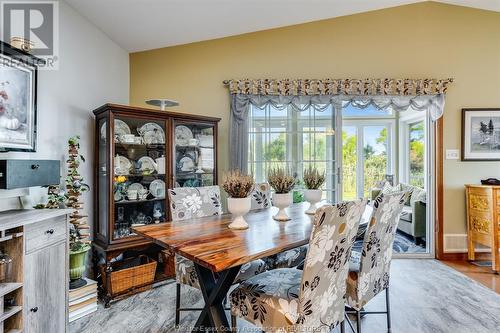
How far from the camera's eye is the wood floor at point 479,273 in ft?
9.30

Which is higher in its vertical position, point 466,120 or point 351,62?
point 351,62

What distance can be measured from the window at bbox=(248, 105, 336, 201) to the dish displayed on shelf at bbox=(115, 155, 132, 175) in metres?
1.47

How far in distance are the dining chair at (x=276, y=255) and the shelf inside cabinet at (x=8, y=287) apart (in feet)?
5.22

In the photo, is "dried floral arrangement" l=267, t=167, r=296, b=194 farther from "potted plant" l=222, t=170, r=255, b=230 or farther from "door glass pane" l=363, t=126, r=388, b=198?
"door glass pane" l=363, t=126, r=388, b=198

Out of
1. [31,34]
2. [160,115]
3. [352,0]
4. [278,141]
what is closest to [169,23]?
[160,115]

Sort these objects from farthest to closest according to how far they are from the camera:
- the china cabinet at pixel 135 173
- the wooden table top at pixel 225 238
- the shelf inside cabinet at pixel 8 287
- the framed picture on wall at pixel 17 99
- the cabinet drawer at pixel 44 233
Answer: the china cabinet at pixel 135 173 < the framed picture on wall at pixel 17 99 < the cabinet drawer at pixel 44 233 < the shelf inside cabinet at pixel 8 287 < the wooden table top at pixel 225 238

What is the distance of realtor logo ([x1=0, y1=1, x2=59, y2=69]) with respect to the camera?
1.95 m

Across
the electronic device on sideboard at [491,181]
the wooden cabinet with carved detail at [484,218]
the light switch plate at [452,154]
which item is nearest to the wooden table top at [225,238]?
the wooden cabinet with carved detail at [484,218]

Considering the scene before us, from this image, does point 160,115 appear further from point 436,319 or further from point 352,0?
point 436,319

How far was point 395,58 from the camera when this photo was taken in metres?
3.63

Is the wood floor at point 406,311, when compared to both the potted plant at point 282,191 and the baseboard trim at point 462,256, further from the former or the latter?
the potted plant at point 282,191

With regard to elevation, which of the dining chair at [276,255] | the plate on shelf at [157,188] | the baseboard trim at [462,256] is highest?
the plate on shelf at [157,188]

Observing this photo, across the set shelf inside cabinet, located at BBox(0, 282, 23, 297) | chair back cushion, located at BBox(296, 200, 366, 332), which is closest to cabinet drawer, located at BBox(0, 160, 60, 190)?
shelf inside cabinet, located at BBox(0, 282, 23, 297)

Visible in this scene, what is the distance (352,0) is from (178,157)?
2669 millimetres
